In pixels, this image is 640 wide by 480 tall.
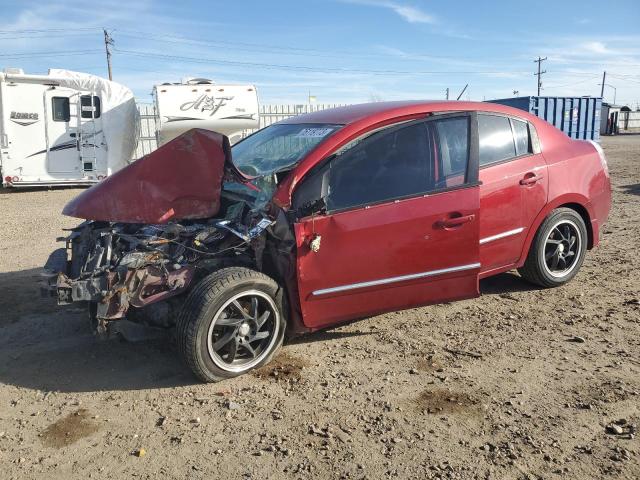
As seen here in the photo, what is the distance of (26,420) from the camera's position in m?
3.30

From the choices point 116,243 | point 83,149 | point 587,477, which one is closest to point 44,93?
point 83,149

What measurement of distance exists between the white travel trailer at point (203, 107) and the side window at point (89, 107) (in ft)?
5.23

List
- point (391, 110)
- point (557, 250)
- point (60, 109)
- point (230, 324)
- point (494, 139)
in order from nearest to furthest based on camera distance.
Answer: point (230, 324), point (391, 110), point (494, 139), point (557, 250), point (60, 109)

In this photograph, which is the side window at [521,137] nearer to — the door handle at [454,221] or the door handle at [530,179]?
the door handle at [530,179]

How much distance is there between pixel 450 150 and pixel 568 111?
17.8 metres

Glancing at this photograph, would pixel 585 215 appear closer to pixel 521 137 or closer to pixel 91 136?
pixel 521 137

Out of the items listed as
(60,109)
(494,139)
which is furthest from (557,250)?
(60,109)

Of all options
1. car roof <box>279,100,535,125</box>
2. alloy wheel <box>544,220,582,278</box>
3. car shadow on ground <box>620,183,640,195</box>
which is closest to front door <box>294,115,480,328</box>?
car roof <box>279,100,535,125</box>

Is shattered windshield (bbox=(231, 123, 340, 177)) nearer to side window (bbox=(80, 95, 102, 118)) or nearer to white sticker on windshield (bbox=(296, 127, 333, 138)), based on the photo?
white sticker on windshield (bbox=(296, 127, 333, 138))

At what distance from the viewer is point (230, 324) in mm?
3662

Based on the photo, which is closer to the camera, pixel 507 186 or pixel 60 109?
pixel 507 186

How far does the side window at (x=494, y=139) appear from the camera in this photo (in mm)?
4574

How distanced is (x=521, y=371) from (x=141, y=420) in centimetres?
251

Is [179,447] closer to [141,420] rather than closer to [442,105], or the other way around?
[141,420]
